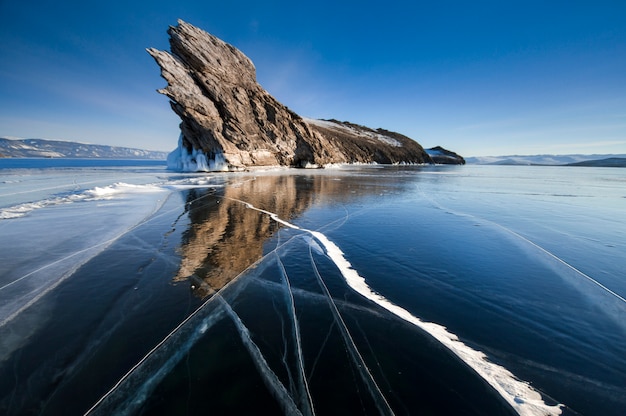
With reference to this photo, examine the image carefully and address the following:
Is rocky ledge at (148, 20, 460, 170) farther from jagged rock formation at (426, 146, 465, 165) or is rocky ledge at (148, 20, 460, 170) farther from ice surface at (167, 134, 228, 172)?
jagged rock formation at (426, 146, 465, 165)

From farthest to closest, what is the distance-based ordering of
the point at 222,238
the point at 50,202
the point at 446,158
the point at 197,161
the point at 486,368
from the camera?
the point at 446,158, the point at 197,161, the point at 50,202, the point at 222,238, the point at 486,368

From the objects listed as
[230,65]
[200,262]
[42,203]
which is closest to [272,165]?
[230,65]

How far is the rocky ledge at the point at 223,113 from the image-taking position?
3366 cm

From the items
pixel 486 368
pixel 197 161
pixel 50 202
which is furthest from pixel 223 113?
pixel 486 368

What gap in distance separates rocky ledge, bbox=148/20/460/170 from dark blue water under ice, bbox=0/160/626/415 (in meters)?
31.6

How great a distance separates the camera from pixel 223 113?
1517 inches

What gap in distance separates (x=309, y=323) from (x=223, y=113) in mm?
41290

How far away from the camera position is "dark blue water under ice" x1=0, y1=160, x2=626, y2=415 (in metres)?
2.25

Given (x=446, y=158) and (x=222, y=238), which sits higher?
(x=446, y=158)

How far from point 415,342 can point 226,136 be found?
40.1 meters

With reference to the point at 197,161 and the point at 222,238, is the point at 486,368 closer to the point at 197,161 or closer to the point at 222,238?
the point at 222,238

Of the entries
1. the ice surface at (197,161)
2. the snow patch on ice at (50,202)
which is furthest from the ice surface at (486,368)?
the ice surface at (197,161)

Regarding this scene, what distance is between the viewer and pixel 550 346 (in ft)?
9.49

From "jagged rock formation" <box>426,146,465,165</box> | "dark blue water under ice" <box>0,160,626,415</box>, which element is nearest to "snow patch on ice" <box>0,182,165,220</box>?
"dark blue water under ice" <box>0,160,626,415</box>
